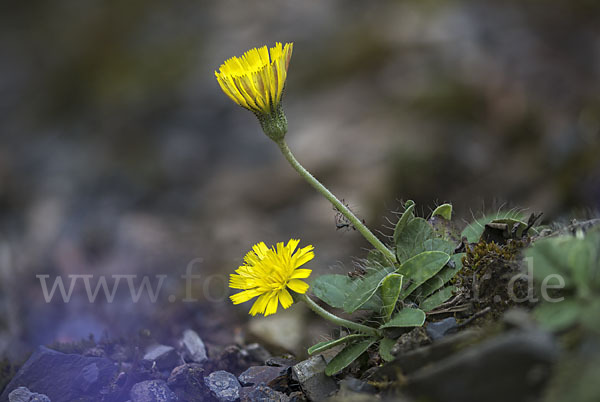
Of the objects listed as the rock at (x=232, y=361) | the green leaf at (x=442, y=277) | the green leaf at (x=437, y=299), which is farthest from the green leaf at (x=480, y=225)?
the rock at (x=232, y=361)

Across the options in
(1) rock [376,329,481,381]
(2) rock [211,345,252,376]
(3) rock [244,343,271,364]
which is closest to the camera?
(1) rock [376,329,481,381]

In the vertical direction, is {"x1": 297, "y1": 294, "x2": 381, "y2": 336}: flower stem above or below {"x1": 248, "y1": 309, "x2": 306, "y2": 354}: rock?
below

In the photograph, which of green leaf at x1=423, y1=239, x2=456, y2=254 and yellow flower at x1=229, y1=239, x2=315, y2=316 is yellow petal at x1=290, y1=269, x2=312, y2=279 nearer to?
yellow flower at x1=229, y1=239, x2=315, y2=316

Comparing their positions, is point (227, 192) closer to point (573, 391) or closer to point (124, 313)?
point (124, 313)

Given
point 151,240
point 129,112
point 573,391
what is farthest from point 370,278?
point 129,112

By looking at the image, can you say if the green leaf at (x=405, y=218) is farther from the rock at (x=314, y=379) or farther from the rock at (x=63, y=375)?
the rock at (x=63, y=375)

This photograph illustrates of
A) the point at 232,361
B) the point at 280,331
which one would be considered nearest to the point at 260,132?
the point at 280,331

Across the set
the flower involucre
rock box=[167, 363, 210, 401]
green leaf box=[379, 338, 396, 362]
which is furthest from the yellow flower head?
rock box=[167, 363, 210, 401]
